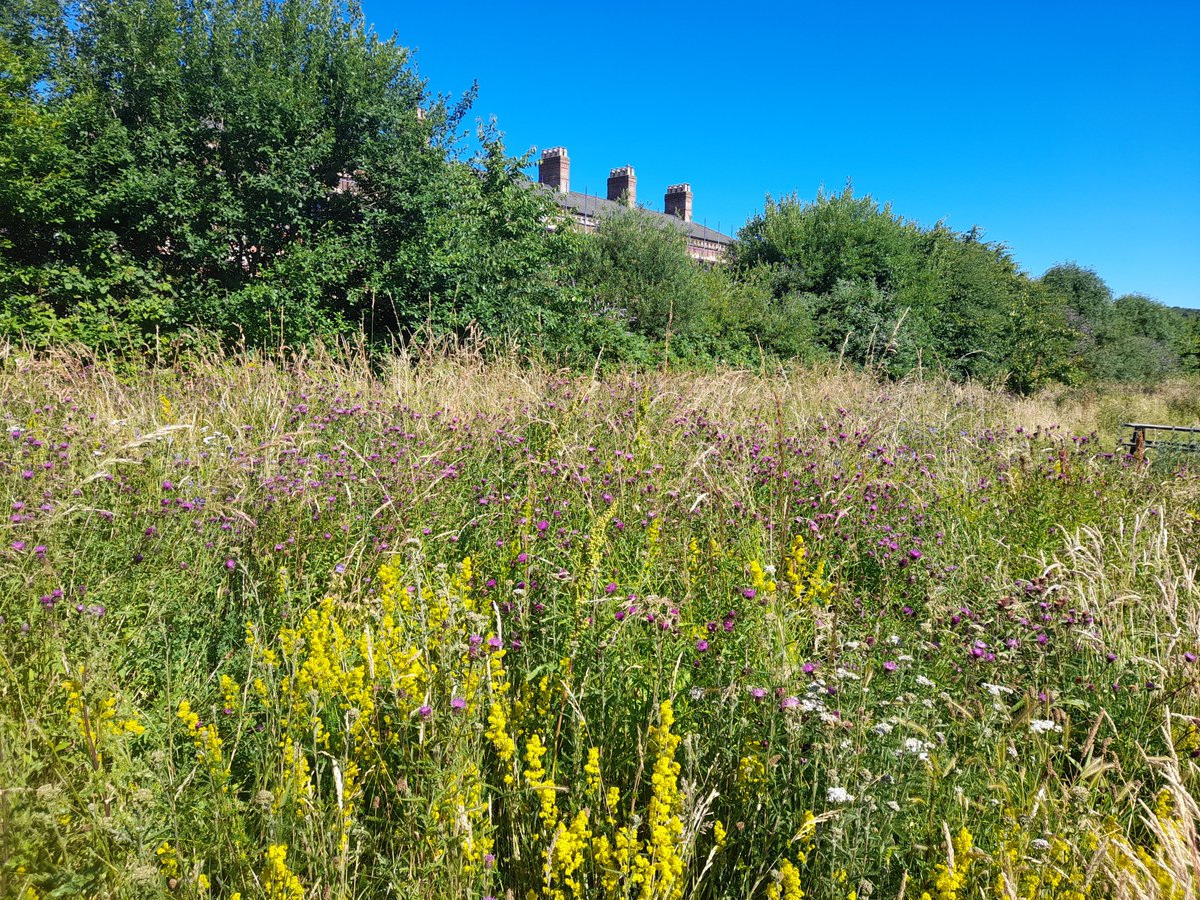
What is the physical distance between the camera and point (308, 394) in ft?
16.5

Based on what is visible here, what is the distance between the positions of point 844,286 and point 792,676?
60.0ft

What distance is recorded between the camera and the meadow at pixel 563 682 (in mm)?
1586

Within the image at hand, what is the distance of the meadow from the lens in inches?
62.4

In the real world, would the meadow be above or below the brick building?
below

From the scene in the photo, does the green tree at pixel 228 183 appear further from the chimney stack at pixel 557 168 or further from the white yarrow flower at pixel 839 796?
the chimney stack at pixel 557 168

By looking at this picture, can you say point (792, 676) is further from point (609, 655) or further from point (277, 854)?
point (277, 854)

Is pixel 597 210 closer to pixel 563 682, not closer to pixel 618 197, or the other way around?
pixel 618 197

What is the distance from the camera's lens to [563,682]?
196 centimetres

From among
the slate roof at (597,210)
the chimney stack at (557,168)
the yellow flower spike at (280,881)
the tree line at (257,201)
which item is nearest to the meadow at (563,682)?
the yellow flower spike at (280,881)

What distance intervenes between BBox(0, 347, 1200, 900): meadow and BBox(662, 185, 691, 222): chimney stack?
135 ft

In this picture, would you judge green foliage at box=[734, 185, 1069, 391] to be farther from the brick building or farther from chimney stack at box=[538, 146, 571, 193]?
chimney stack at box=[538, 146, 571, 193]

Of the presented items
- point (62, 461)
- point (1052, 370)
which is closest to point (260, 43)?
point (62, 461)

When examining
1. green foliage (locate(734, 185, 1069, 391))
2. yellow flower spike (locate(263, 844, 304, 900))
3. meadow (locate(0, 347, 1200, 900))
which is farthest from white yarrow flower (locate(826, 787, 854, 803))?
green foliage (locate(734, 185, 1069, 391))

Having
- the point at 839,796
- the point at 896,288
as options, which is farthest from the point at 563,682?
the point at 896,288
